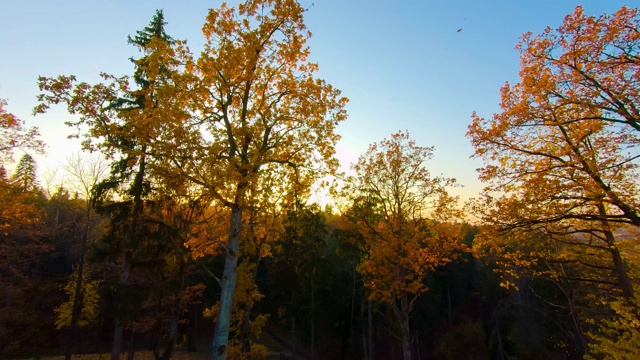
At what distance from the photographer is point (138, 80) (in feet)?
47.1

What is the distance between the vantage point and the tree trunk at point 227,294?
7578 mm

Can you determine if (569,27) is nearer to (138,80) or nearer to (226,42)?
(226,42)

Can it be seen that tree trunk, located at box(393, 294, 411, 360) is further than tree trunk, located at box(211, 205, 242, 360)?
Yes

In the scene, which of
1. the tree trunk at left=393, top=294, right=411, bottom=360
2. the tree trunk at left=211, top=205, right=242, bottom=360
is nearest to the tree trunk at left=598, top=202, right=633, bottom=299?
the tree trunk at left=393, top=294, right=411, bottom=360

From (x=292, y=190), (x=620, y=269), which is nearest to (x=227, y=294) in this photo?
(x=292, y=190)

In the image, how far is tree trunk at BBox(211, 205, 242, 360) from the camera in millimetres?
7578

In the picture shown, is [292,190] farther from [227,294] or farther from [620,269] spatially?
[620,269]

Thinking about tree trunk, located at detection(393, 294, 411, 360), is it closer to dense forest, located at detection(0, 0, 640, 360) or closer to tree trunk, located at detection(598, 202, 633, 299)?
dense forest, located at detection(0, 0, 640, 360)

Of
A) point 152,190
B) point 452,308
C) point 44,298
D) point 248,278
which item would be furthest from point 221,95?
point 452,308

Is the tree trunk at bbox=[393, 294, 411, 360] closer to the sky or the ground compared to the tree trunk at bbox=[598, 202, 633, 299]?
closer to the ground

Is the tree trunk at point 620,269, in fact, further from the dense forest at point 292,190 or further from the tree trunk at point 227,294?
the tree trunk at point 227,294

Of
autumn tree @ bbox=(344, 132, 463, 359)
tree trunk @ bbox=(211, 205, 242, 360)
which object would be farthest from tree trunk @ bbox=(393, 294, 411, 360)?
tree trunk @ bbox=(211, 205, 242, 360)

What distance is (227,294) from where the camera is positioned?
8.01 metres

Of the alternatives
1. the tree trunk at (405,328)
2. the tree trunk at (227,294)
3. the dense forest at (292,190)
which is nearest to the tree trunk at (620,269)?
the dense forest at (292,190)
